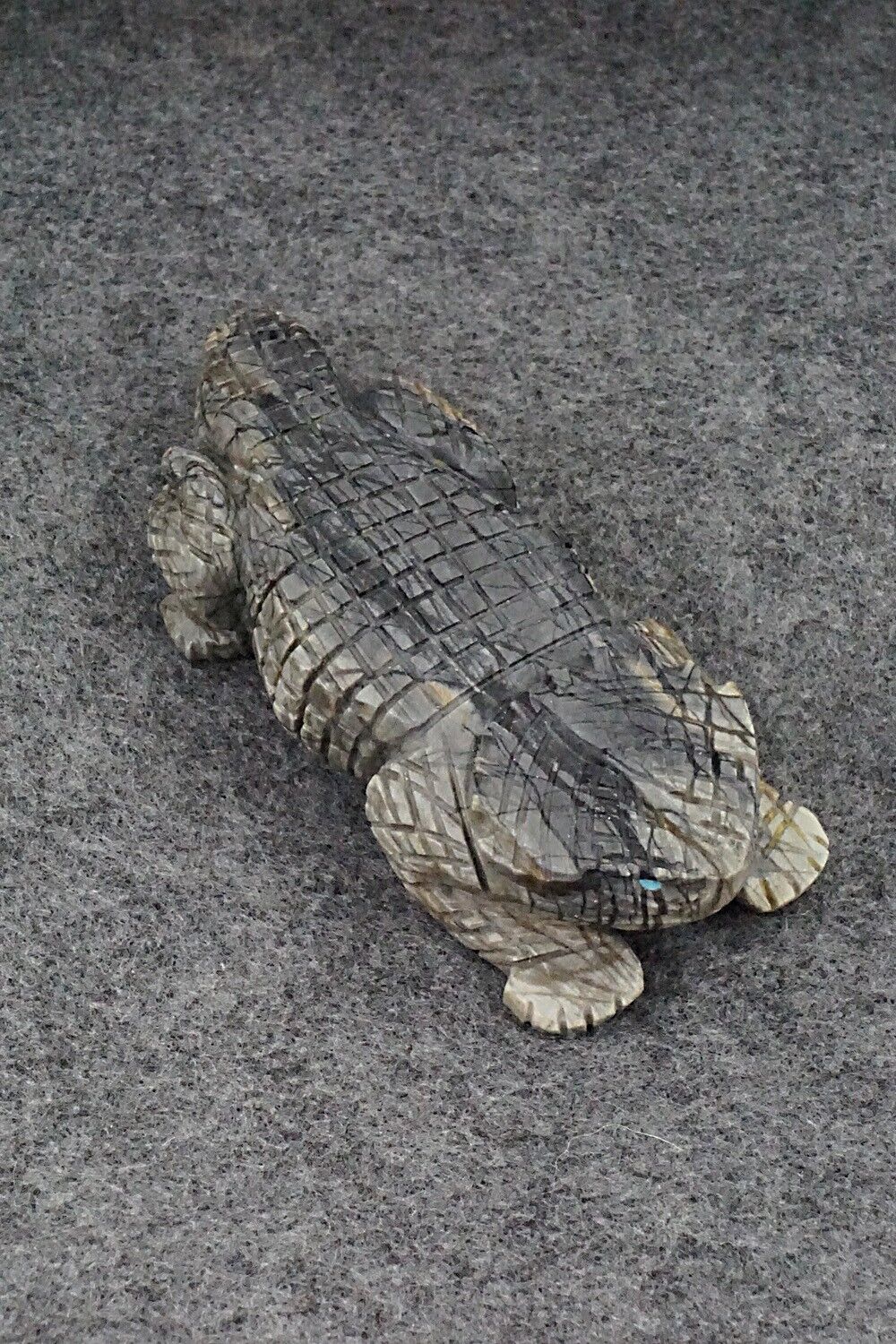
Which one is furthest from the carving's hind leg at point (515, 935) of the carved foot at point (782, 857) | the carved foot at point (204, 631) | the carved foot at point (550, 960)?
the carved foot at point (204, 631)

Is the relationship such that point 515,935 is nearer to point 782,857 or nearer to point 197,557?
point 782,857

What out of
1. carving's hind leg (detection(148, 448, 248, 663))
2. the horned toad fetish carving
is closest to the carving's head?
the horned toad fetish carving

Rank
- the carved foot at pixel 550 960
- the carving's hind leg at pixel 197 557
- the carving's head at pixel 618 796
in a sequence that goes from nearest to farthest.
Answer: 1. the carving's head at pixel 618 796
2. the carved foot at pixel 550 960
3. the carving's hind leg at pixel 197 557

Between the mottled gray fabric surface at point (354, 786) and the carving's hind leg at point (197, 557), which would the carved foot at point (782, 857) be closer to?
the mottled gray fabric surface at point (354, 786)

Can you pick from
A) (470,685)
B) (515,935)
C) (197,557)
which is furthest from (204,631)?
(515,935)

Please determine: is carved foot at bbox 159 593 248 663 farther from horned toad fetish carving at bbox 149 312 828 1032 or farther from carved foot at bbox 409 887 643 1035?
carved foot at bbox 409 887 643 1035

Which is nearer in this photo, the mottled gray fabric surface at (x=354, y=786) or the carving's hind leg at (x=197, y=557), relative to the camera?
the mottled gray fabric surface at (x=354, y=786)

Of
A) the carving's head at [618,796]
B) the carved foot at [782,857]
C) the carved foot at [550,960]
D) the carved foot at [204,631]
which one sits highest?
the carving's head at [618,796]
